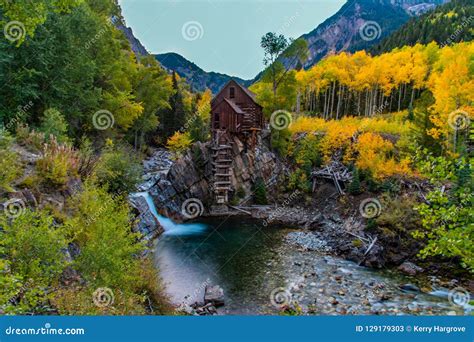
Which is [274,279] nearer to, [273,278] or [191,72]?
[273,278]

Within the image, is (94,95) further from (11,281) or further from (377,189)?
(377,189)

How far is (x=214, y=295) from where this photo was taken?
12672 mm

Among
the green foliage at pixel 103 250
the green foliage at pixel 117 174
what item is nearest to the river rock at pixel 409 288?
the green foliage at pixel 103 250

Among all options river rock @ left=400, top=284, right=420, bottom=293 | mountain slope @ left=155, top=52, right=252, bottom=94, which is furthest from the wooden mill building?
mountain slope @ left=155, top=52, right=252, bottom=94

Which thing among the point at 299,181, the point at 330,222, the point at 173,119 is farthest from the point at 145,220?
the point at 173,119

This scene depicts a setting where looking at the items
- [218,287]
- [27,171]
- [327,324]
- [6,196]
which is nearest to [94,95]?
[27,171]

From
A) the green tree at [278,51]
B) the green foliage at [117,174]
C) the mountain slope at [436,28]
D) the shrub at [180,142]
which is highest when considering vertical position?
the mountain slope at [436,28]

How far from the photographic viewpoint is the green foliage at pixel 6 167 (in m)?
8.10

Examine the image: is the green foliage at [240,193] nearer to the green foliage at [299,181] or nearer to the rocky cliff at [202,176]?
the rocky cliff at [202,176]

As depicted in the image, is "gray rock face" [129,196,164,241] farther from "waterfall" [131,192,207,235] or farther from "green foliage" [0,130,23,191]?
"green foliage" [0,130,23,191]

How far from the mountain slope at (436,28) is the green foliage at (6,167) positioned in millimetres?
82280

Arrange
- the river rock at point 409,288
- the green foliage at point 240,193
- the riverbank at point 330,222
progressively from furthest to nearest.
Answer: the green foliage at point 240,193 < the riverbank at point 330,222 < the river rock at point 409,288

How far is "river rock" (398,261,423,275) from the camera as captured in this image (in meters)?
15.9

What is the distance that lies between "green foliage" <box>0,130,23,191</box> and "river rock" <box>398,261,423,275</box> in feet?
58.4
